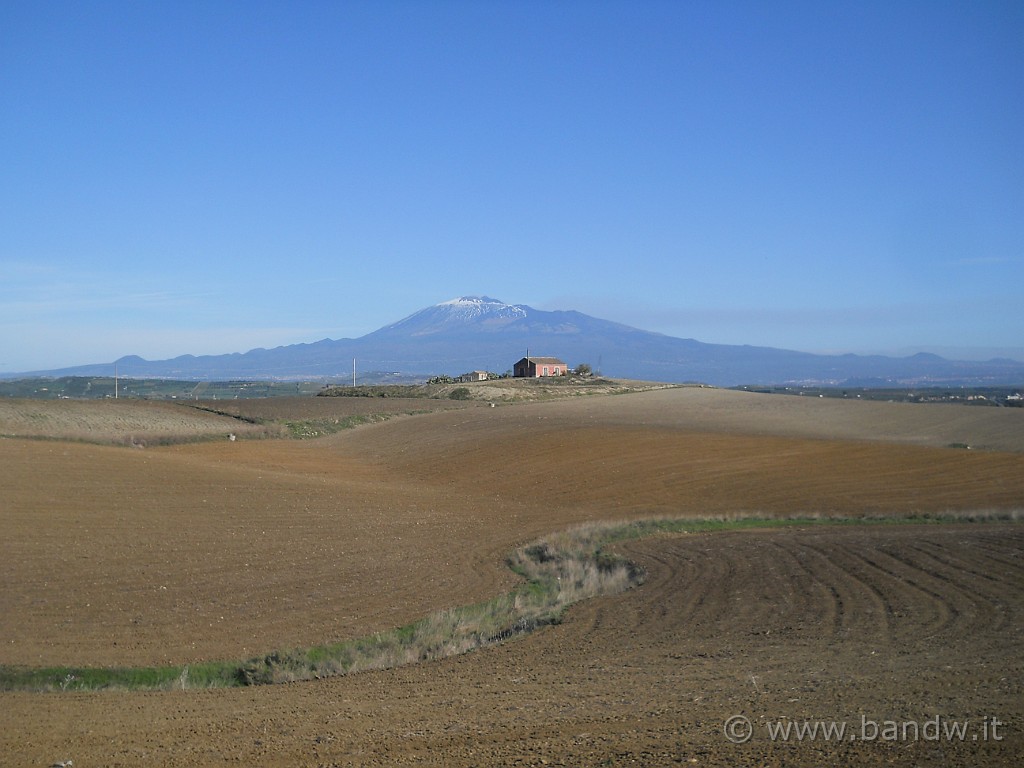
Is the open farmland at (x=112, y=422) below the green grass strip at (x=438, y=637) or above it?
above

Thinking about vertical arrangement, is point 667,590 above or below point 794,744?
below

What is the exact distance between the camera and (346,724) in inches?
366

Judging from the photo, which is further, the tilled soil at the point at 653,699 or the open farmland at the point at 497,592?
the open farmland at the point at 497,592

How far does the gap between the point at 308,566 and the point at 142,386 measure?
113 m

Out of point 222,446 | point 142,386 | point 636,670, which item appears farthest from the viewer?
point 142,386

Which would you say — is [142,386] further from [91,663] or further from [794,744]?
[794,744]

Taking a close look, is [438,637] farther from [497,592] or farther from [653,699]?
[653,699]

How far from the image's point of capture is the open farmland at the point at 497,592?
8602 mm

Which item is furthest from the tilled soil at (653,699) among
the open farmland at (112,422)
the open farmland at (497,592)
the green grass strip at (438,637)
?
the open farmland at (112,422)

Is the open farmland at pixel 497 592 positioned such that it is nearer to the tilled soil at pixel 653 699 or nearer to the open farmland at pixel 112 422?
the tilled soil at pixel 653 699

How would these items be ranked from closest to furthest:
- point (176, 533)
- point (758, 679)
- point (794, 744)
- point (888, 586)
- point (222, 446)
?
point (794, 744) → point (758, 679) → point (888, 586) → point (176, 533) → point (222, 446)

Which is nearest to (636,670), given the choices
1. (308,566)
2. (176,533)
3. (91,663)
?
Answer: (91,663)

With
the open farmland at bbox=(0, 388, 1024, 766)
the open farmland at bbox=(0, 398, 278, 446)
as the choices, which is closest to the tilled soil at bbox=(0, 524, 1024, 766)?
the open farmland at bbox=(0, 388, 1024, 766)

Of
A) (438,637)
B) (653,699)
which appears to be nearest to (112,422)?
(438,637)
